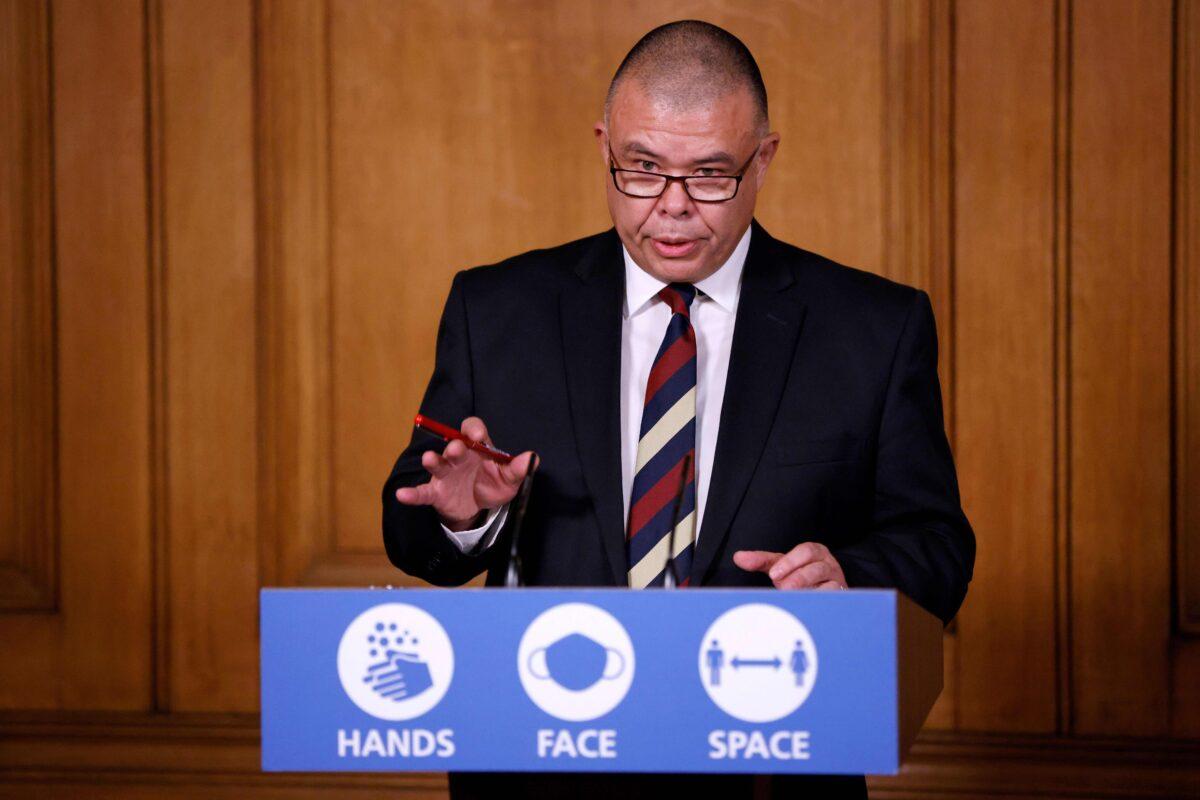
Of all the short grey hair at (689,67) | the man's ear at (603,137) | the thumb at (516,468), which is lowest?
the thumb at (516,468)

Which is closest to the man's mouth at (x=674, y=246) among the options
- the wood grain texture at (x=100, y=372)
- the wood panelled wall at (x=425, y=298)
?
the wood panelled wall at (x=425, y=298)

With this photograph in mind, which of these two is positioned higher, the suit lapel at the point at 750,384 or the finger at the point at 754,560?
the suit lapel at the point at 750,384

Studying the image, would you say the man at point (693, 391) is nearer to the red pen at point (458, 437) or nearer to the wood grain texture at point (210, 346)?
the red pen at point (458, 437)

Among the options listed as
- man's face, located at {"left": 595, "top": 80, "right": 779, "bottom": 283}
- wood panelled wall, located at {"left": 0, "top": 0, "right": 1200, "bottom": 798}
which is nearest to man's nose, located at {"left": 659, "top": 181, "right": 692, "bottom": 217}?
man's face, located at {"left": 595, "top": 80, "right": 779, "bottom": 283}

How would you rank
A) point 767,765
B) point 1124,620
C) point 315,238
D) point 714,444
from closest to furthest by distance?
point 767,765 < point 714,444 < point 1124,620 < point 315,238

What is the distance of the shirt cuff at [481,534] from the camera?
1.43m

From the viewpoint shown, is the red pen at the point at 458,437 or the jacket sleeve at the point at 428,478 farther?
the jacket sleeve at the point at 428,478

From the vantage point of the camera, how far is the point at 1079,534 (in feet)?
8.40

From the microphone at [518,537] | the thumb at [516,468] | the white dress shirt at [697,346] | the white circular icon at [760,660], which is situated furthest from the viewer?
the white dress shirt at [697,346]

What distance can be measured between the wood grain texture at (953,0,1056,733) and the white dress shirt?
1024 millimetres

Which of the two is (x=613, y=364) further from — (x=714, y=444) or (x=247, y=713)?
(x=247, y=713)

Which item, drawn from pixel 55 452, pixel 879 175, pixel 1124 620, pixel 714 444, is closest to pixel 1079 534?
pixel 1124 620

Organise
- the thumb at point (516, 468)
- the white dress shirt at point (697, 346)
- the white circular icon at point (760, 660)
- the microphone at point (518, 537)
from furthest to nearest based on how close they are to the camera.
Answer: the white dress shirt at point (697, 346)
the thumb at point (516, 468)
the microphone at point (518, 537)
the white circular icon at point (760, 660)

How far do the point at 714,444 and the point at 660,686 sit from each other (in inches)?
23.7
